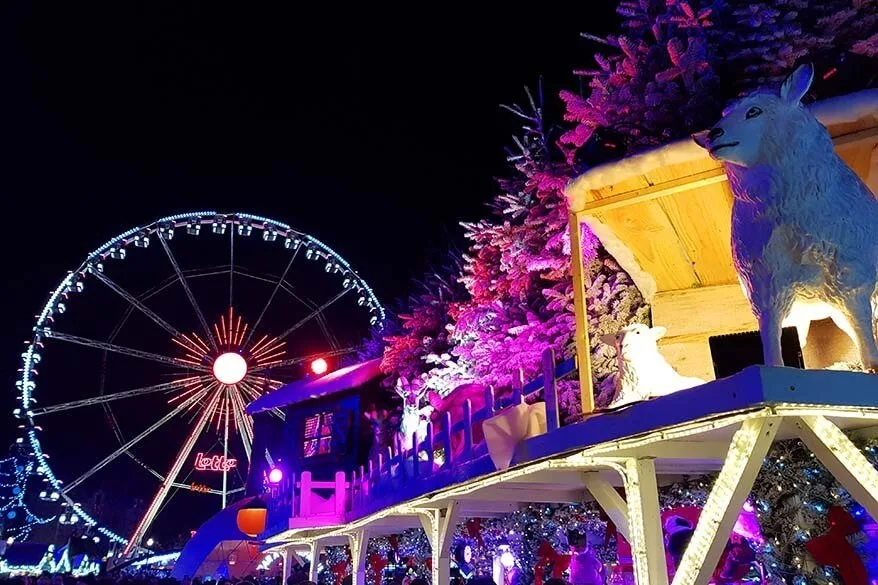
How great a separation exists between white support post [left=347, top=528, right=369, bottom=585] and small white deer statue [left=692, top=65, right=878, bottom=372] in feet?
29.6

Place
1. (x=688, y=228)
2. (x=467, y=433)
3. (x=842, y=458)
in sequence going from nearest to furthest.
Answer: (x=842, y=458) → (x=467, y=433) → (x=688, y=228)

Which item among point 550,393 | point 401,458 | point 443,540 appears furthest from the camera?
point 401,458

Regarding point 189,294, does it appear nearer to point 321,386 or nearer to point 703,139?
point 321,386

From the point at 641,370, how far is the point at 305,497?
30.0 feet

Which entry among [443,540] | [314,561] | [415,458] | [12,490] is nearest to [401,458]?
[415,458]

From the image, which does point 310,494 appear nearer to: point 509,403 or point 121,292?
point 509,403

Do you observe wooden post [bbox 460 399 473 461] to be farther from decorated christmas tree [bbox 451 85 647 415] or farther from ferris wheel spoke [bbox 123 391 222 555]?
ferris wheel spoke [bbox 123 391 222 555]

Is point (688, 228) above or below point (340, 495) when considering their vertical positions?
above

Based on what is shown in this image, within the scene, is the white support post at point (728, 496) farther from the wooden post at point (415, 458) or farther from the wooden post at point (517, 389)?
the wooden post at point (415, 458)

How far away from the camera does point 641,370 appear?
4.99m

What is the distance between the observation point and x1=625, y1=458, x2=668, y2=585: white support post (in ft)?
12.4

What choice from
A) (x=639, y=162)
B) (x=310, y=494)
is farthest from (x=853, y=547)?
(x=310, y=494)

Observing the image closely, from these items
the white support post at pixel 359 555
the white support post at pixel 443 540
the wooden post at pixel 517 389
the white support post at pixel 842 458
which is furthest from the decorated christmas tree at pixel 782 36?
the white support post at pixel 359 555

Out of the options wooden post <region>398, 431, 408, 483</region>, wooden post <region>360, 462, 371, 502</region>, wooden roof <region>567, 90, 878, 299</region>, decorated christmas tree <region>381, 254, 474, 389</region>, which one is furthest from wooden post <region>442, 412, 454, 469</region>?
decorated christmas tree <region>381, 254, 474, 389</region>
